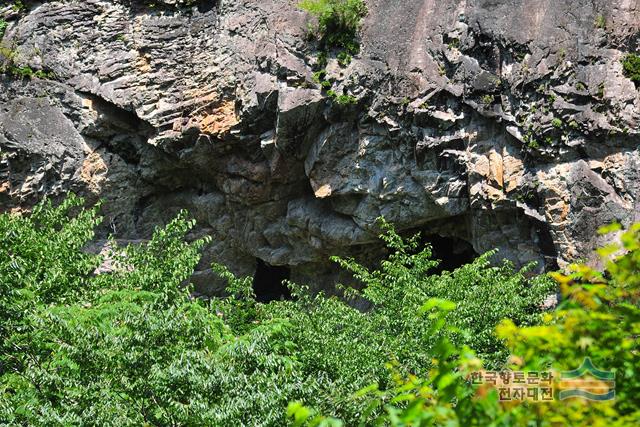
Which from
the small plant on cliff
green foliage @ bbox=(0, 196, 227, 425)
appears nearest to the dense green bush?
green foliage @ bbox=(0, 196, 227, 425)

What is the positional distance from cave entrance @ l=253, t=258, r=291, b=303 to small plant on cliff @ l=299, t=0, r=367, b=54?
505 centimetres

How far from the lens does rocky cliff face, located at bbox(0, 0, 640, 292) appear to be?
32.1 feet

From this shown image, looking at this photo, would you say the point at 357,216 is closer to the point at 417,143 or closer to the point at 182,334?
the point at 417,143

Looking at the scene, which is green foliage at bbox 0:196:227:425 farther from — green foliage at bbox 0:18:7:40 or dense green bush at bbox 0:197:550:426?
green foliage at bbox 0:18:7:40

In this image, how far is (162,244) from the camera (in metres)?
9.45

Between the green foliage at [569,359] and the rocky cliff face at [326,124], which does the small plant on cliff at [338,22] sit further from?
the green foliage at [569,359]

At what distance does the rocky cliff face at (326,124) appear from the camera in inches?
385

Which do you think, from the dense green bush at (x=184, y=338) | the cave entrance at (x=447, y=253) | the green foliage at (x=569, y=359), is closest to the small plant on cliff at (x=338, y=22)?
the dense green bush at (x=184, y=338)

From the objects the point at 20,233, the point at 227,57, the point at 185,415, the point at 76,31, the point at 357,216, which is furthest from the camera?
the point at 76,31

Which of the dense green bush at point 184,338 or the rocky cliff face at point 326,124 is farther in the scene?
the rocky cliff face at point 326,124

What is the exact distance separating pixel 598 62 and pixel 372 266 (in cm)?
522

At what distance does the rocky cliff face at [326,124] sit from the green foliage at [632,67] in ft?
0.27

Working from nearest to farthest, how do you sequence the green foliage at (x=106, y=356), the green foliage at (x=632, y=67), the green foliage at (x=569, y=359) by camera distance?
the green foliage at (x=569, y=359) → the green foliage at (x=106, y=356) → the green foliage at (x=632, y=67)

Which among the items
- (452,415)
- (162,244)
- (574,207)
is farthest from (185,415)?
(574,207)
